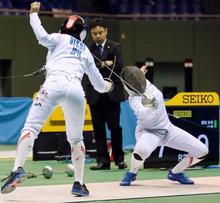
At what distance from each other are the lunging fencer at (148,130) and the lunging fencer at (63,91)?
658 millimetres

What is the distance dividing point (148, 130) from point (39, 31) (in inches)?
68.0

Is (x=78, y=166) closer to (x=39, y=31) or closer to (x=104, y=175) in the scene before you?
(x=39, y=31)

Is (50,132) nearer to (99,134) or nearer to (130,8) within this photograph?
(99,134)

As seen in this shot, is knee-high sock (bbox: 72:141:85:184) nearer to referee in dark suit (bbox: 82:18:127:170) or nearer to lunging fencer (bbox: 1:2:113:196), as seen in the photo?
lunging fencer (bbox: 1:2:113:196)

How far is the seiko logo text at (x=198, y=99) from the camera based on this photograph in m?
8.12

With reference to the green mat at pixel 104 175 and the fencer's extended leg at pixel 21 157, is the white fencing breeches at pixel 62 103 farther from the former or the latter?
the green mat at pixel 104 175

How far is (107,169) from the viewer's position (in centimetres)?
791

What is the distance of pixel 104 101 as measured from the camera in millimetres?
7988

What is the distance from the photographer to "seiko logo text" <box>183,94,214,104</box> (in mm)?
8125

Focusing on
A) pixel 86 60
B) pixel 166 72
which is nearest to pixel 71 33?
pixel 86 60

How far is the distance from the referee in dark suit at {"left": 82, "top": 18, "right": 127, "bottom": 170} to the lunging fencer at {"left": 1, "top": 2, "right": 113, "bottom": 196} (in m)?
2.18

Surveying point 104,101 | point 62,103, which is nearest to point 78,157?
point 62,103

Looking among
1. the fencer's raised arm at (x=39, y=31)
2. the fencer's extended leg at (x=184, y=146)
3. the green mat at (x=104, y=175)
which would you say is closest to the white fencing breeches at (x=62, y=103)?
the fencer's raised arm at (x=39, y=31)

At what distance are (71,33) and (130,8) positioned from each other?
47.3 ft
